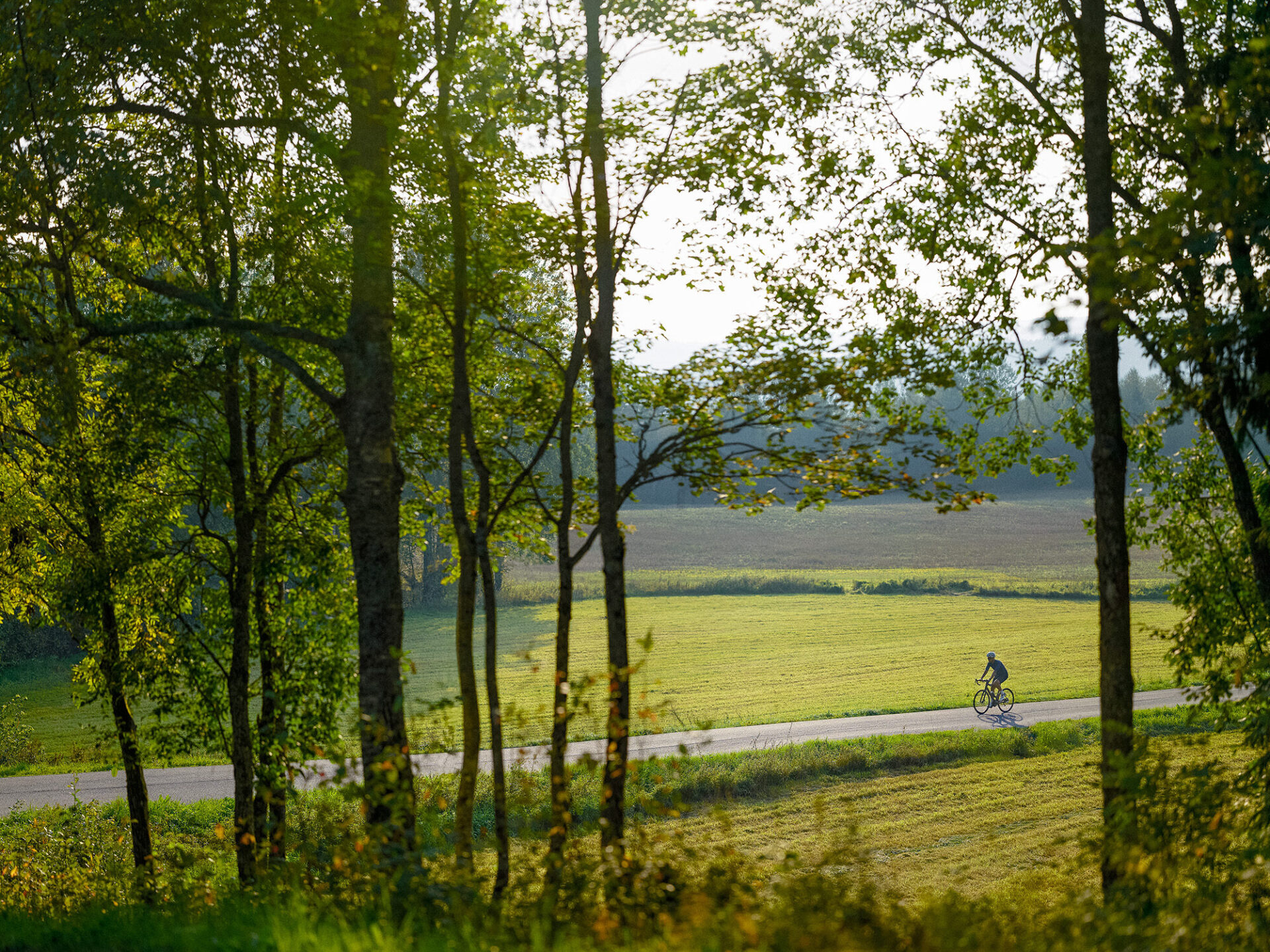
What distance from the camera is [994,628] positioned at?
50.3 meters

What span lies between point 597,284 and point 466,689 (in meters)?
5.24

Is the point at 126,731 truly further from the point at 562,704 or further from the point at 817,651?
the point at 817,651

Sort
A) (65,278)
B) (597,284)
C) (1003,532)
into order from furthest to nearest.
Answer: (1003,532), (597,284), (65,278)

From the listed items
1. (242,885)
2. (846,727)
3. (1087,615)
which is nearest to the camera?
(242,885)

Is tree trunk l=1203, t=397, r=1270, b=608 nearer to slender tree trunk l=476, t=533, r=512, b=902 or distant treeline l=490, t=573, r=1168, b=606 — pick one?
slender tree trunk l=476, t=533, r=512, b=902

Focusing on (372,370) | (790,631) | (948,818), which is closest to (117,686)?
(372,370)

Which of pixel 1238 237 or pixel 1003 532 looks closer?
pixel 1238 237

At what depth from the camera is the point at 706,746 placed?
72.3 ft

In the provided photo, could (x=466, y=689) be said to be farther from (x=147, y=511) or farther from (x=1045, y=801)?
(x=1045, y=801)

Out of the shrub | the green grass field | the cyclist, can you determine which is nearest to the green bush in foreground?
the green grass field

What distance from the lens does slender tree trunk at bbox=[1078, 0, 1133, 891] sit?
8.90 meters

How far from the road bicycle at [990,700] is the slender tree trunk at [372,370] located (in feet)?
82.3

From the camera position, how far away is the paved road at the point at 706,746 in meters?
21.8

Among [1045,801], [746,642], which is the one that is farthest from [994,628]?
[1045,801]
